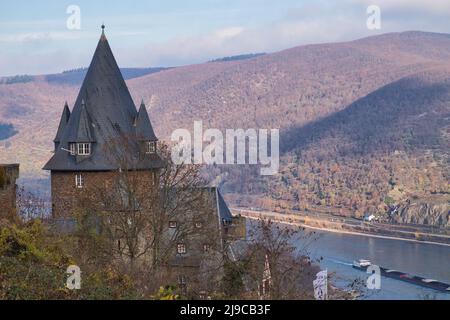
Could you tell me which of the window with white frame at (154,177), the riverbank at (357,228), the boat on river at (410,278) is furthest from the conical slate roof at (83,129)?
the riverbank at (357,228)

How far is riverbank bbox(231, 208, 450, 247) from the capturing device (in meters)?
104

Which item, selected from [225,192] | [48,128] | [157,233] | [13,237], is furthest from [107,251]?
[48,128]

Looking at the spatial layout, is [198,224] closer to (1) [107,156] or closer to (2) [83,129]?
(1) [107,156]

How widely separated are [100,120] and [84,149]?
103 centimetres

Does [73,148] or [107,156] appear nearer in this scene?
[107,156]

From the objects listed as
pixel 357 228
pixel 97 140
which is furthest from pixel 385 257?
pixel 97 140

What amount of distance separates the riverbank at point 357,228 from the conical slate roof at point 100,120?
7122cm

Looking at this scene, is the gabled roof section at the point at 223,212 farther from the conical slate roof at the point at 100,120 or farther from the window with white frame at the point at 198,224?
the conical slate roof at the point at 100,120

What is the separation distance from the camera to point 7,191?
22.3m

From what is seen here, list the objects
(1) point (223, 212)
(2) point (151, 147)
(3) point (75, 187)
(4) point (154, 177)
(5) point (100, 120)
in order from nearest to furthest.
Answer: (4) point (154, 177), (3) point (75, 187), (5) point (100, 120), (2) point (151, 147), (1) point (223, 212)

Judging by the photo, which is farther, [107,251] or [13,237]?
[107,251]
